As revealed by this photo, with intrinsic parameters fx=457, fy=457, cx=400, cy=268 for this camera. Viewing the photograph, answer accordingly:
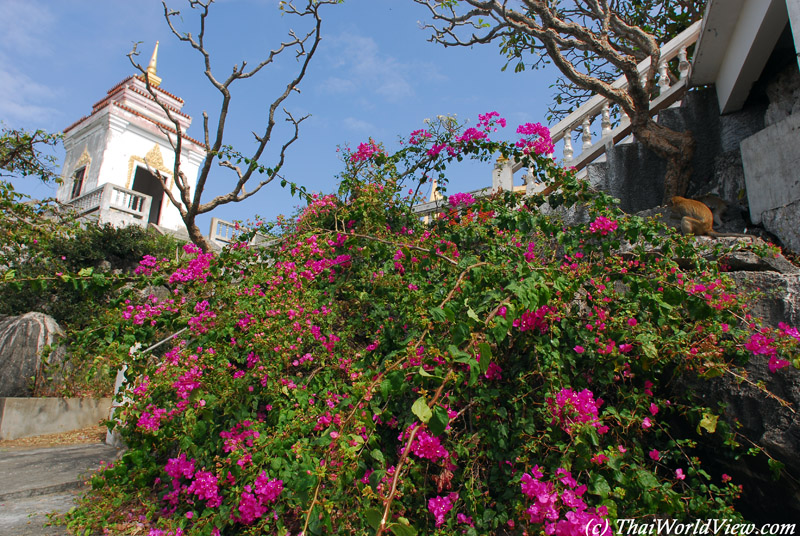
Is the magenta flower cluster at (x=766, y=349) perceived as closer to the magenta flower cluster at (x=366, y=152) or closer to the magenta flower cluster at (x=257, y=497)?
the magenta flower cluster at (x=257, y=497)

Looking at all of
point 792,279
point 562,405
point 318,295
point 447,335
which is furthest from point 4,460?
point 792,279

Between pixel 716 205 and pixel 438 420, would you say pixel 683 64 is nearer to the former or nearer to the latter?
pixel 716 205

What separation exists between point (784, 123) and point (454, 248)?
10.3 feet

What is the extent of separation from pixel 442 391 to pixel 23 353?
7.48 meters

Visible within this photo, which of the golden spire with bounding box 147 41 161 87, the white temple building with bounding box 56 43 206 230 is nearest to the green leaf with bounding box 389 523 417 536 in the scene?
the white temple building with bounding box 56 43 206 230

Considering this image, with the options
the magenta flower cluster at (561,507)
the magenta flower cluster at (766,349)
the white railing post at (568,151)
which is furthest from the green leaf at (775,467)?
the white railing post at (568,151)

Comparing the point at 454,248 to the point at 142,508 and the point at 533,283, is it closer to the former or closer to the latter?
the point at 533,283

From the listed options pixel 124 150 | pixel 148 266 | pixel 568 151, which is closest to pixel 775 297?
pixel 568 151

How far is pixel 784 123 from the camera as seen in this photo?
3.90m

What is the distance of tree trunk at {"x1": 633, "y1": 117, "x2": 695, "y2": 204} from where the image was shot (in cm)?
495

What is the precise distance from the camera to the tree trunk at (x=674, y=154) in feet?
16.3

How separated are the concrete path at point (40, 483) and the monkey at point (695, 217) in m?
4.99

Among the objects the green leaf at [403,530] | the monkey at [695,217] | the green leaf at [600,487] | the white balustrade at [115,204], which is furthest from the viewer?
the white balustrade at [115,204]

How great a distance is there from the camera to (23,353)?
22.4ft
